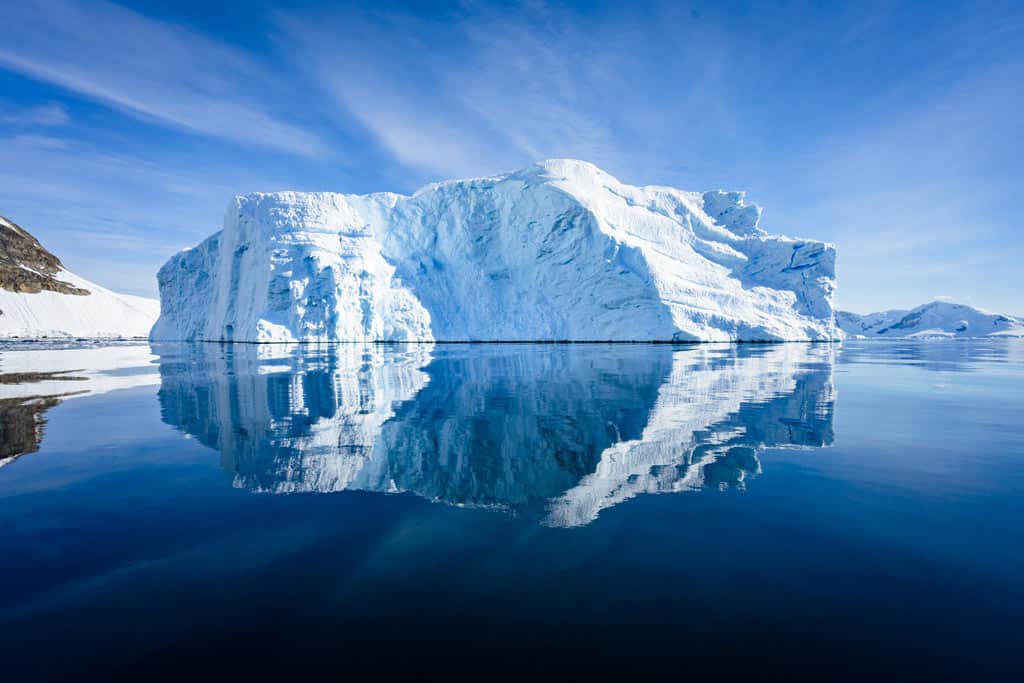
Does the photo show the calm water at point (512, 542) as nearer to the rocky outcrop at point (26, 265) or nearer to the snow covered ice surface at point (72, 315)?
the snow covered ice surface at point (72, 315)

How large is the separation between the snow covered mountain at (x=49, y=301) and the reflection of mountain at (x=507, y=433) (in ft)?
342

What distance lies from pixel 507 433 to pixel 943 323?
138338mm

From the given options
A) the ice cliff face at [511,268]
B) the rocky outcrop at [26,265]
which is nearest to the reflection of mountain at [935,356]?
the ice cliff face at [511,268]

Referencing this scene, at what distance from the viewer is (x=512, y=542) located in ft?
12.6

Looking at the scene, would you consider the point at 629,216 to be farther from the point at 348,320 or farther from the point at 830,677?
the point at 830,677

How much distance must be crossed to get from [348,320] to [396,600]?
45.3 meters

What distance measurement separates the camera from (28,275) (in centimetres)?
9756

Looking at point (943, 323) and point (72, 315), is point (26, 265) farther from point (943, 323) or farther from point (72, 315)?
point (943, 323)

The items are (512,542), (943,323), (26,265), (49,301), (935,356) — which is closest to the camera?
(512,542)

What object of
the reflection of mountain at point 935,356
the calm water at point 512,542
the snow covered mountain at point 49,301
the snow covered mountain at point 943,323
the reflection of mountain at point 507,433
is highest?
the snow covered mountain at point 49,301

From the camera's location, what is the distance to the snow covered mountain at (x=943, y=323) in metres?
106

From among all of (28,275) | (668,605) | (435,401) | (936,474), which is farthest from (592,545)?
A: (28,275)

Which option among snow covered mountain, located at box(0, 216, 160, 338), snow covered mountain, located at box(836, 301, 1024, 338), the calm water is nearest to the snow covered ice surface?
snow covered mountain, located at box(0, 216, 160, 338)

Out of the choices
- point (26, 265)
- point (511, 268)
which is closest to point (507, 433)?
point (511, 268)
